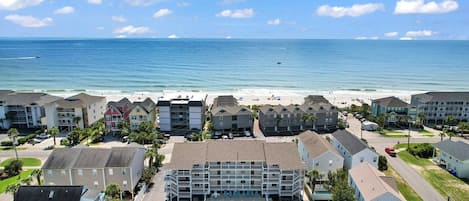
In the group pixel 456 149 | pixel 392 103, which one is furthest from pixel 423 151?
pixel 392 103

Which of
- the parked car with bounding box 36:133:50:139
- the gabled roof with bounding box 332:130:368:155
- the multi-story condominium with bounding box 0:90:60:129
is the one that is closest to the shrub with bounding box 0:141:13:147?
the parked car with bounding box 36:133:50:139

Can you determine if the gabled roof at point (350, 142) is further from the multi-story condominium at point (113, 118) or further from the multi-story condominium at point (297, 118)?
the multi-story condominium at point (113, 118)

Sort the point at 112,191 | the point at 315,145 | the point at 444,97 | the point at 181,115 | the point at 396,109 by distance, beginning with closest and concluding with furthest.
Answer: the point at 112,191 < the point at 315,145 < the point at 181,115 < the point at 396,109 < the point at 444,97

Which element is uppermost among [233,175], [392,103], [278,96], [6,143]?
[392,103]

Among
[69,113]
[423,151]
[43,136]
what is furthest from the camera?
[69,113]

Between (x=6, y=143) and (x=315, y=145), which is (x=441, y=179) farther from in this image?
(x=6, y=143)

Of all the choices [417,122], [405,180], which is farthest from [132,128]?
Answer: [417,122]

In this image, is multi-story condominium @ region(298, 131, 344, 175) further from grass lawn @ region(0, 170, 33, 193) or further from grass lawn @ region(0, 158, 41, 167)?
grass lawn @ region(0, 158, 41, 167)
